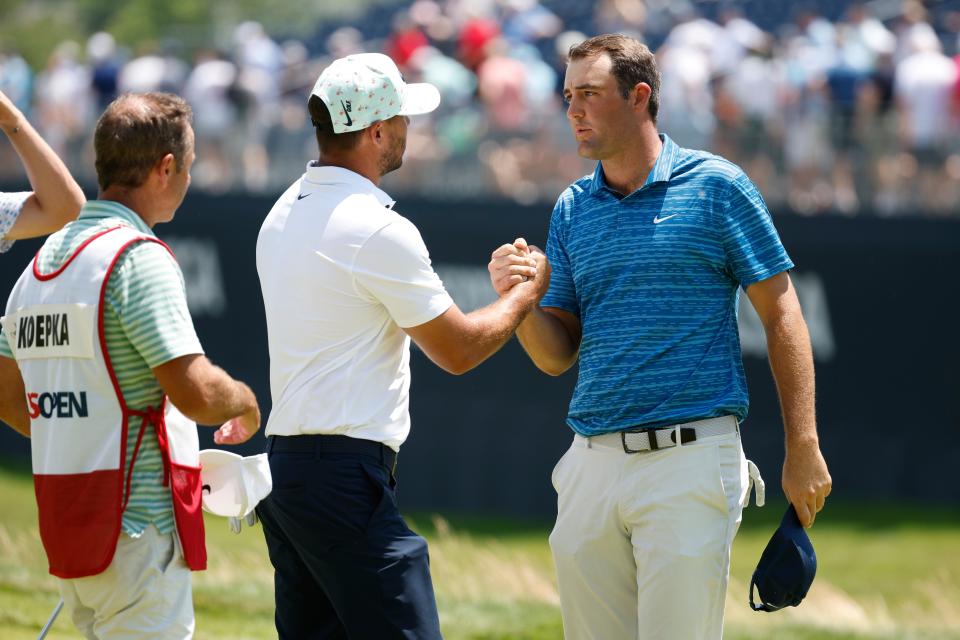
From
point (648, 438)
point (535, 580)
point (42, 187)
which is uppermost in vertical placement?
point (42, 187)

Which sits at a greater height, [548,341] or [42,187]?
[42,187]

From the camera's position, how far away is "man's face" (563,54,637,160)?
4.89 metres

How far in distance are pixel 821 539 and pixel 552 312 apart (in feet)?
30.7

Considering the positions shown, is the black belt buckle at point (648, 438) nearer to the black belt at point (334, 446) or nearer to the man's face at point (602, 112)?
the black belt at point (334, 446)

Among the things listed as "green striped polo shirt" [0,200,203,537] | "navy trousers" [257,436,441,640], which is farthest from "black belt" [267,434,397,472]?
"green striped polo shirt" [0,200,203,537]

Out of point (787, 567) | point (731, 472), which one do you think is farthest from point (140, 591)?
point (787, 567)

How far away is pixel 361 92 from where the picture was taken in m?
4.46

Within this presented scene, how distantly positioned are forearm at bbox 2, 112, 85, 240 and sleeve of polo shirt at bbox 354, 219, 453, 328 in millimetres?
1129

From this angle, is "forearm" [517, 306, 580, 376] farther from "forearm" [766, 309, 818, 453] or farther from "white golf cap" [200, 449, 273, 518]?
"white golf cap" [200, 449, 273, 518]

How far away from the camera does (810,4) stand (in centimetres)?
1962

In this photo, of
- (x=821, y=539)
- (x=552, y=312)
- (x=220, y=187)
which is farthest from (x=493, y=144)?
(x=552, y=312)

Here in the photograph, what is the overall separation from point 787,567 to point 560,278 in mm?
1239

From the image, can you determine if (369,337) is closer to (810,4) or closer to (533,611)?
(533,611)

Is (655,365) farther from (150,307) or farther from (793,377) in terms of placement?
(150,307)
